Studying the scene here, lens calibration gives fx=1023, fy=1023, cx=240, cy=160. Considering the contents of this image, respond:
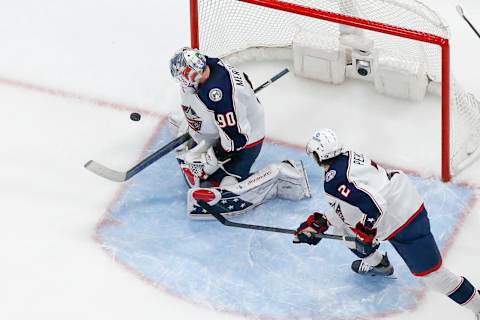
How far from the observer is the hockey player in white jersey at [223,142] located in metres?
4.70

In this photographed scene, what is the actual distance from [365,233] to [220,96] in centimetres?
97

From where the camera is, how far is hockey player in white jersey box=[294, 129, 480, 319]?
4.15 metres

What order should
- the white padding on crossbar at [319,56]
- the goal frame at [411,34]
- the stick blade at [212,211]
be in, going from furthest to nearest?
the white padding on crossbar at [319,56], the stick blade at [212,211], the goal frame at [411,34]

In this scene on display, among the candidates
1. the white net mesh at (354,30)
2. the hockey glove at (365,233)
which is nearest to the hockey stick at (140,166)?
the white net mesh at (354,30)

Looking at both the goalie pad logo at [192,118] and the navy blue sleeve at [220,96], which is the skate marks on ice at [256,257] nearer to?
the goalie pad logo at [192,118]

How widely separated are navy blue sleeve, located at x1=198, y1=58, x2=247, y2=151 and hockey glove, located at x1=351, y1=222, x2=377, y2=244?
2.79 ft

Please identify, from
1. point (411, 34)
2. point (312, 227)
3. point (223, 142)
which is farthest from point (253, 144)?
point (411, 34)

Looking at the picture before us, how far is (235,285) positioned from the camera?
4734 mm

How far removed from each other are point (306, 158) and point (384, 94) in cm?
63

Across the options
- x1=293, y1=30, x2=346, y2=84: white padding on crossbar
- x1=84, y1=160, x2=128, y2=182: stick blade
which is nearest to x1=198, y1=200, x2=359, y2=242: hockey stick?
x1=84, y1=160, x2=128, y2=182: stick blade

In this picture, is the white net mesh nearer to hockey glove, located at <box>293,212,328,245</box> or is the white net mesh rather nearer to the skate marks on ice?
the skate marks on ice

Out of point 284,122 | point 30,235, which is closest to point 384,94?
point 284,122

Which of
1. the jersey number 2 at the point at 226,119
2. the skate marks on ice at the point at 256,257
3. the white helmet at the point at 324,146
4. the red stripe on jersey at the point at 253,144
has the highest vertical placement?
the white helmet at the point at 324,146

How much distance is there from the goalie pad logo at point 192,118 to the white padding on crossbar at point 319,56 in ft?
2.93
